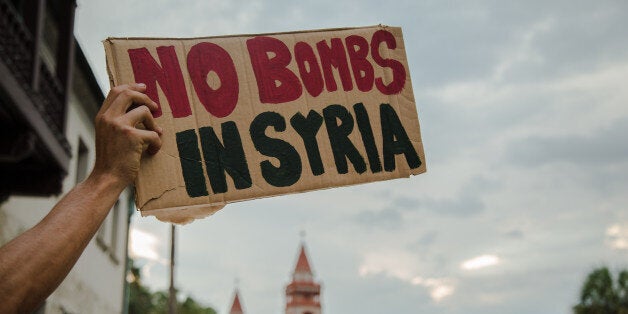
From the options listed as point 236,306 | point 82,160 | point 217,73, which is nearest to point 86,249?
point 82,160

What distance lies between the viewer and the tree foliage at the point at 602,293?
179 ft

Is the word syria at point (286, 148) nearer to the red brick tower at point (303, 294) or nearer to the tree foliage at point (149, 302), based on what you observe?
the tree foliage at point (149, 302)

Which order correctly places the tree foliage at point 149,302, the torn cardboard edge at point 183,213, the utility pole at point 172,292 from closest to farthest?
the torn cardboard edge at point 183,213 < the utility pole at point 172,292 < the tree foliage at point 149,302

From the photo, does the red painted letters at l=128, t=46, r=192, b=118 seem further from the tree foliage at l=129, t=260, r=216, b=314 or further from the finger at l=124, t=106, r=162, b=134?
the tree foliage at l=129, t=260, r=216, b=314

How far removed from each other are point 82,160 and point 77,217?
1277cm

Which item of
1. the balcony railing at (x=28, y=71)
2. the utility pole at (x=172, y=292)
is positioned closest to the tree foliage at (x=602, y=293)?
the utility pole at (x=172, y=292)

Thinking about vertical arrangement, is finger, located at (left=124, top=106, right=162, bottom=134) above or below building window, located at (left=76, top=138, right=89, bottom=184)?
below

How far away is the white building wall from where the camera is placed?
1001 cm

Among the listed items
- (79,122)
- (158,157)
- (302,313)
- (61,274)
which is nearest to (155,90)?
(158,157)

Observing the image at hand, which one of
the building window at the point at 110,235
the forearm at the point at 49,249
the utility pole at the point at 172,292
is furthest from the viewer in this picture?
the utility pole at the point at 172,292

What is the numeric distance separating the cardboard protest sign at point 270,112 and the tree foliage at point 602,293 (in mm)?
56546

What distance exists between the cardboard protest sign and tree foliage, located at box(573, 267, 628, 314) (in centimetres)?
5655

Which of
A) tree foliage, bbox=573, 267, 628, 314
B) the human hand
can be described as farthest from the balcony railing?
tree foliage, bbox=573, 267, 628, 314

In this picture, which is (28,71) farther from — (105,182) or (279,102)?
(105,182)
